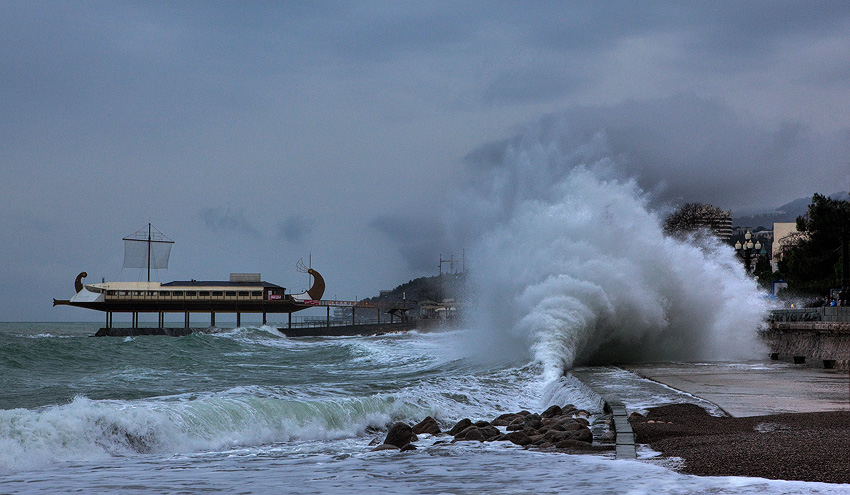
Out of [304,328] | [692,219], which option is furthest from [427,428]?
[304,328]

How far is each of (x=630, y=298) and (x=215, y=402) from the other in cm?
1364

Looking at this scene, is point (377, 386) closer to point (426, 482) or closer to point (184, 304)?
point (426, 482)

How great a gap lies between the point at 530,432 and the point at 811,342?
54.3ft

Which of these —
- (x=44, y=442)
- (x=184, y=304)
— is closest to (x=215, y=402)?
(x=44, y=442)

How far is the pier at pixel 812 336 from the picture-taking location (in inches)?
755

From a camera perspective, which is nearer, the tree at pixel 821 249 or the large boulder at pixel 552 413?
the large boulder at pixel 552 413

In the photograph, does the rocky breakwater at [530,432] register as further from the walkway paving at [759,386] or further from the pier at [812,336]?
the pier at [812,336]

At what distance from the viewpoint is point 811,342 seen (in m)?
22.0

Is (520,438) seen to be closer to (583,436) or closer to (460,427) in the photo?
(583,436)

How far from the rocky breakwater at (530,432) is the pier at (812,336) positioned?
1142 centimetres

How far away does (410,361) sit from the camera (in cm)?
2416

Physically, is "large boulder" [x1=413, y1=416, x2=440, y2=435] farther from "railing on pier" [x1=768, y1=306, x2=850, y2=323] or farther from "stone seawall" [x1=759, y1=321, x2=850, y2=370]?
"railing on pier" [x1=768, y1=306, x2=850, y2=323]

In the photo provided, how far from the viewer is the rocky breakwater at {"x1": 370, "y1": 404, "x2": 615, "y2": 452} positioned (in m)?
7.87

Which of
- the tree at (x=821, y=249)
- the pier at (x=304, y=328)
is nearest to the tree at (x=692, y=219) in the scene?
the tree at (x=821, y=249)
